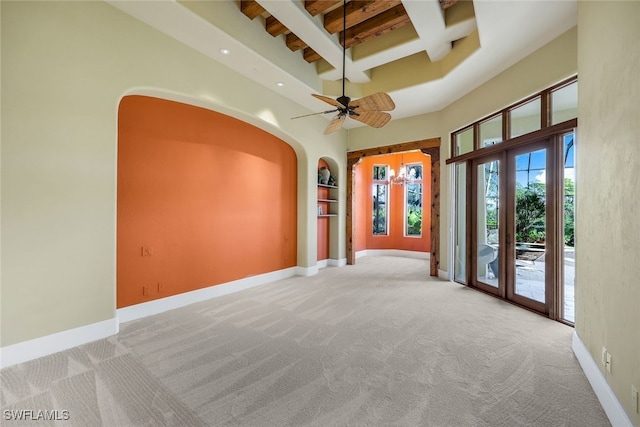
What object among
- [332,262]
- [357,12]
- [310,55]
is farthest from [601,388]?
[332,262]

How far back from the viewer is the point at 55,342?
2.69 metres

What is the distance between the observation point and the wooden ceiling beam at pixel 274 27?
12.6 feet

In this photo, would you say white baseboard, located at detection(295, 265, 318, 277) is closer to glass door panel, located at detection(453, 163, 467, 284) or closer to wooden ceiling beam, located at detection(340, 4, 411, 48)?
glass door panel, located at detection(453, 163, 467, 284)

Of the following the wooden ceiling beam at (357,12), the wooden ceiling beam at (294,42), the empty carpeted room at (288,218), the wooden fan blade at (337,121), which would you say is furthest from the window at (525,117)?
the wooden ceiling beam at (294,42)

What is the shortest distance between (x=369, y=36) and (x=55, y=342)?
17.2 feet

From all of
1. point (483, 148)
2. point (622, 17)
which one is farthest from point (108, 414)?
point (483, 148)

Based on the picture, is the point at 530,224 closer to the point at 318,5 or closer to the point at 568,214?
the point at 568,214

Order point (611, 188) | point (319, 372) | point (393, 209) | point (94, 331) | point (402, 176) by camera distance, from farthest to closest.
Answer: point (393, 209) → point (402, 176) → point (94, 331) → point (319, 372) → point (611, 188)

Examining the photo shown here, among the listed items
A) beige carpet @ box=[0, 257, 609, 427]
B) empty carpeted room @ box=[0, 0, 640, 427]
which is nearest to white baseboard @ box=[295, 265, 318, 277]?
empty carpeted room @ box=[0, 0, 640, 427]

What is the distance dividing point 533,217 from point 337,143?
432 cm

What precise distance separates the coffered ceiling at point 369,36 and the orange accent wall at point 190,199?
3.39 ft

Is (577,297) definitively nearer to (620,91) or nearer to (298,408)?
(620,91)

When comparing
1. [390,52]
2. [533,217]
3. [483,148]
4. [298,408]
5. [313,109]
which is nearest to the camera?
[298,408]

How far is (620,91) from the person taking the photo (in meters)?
1.81
